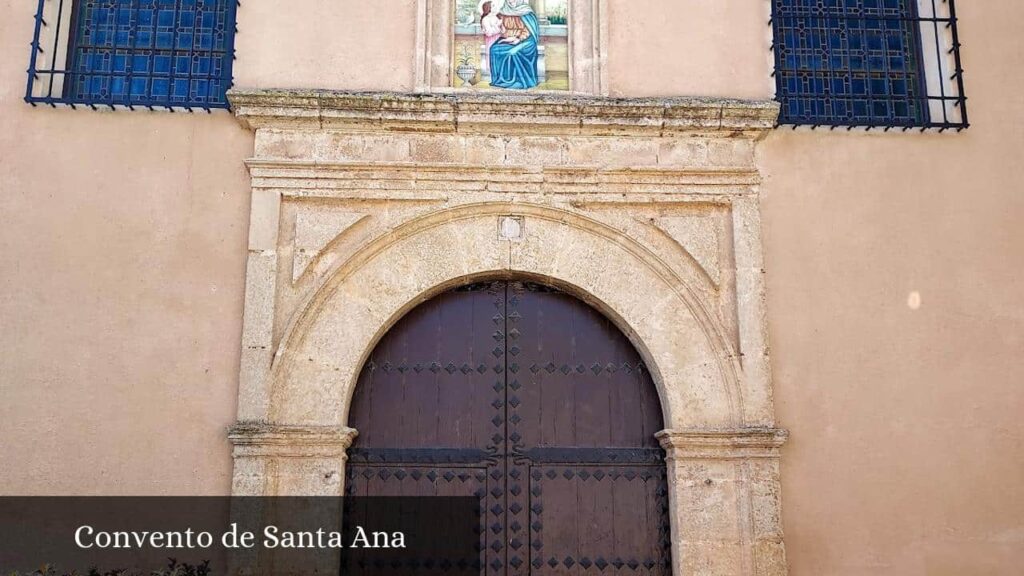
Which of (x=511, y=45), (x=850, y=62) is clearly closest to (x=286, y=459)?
(x=511, y=45)

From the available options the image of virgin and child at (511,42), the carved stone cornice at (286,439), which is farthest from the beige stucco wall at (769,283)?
the image of virgin and child at (511,42)

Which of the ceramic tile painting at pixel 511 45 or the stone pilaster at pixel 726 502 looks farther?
the ceramic tile painting at pixel 511 45

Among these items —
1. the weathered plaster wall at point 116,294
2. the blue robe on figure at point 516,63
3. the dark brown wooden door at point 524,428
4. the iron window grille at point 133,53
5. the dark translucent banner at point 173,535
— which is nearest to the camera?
the dark translucent banner at point 173,535

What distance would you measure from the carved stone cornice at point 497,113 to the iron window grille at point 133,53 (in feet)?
1.21

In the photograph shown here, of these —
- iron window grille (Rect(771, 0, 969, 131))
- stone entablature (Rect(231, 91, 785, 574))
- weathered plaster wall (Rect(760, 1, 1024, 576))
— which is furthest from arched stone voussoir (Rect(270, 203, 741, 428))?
iron window grille (Rect(771, 0, 969, 131))

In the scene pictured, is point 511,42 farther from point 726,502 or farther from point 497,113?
point 726,502

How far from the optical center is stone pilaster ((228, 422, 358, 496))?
480 cm

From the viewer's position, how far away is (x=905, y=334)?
5160 millimetres

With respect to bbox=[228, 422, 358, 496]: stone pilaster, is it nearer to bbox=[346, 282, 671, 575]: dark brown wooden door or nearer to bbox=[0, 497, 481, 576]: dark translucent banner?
bbox=[0, 497, 481, 576]: dark translucent banner

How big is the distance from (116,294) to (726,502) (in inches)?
122

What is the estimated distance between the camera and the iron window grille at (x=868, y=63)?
5531 mm

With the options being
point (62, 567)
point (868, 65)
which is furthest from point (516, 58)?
point (62, 567)

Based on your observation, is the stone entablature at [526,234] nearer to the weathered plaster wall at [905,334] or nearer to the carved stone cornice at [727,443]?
the carved stone cornice at [727,443]

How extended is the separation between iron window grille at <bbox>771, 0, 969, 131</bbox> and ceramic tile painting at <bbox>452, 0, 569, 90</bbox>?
1.16 metres
